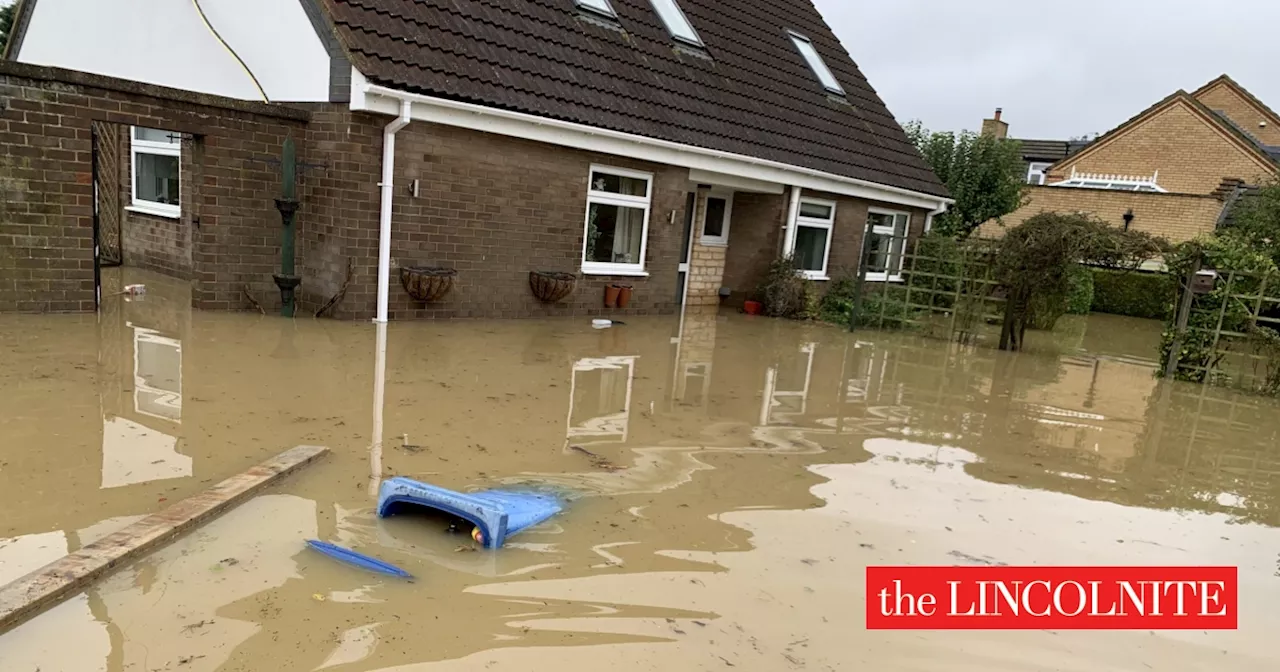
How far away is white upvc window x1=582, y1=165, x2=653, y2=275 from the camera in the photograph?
11602mm

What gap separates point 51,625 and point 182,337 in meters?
5.60

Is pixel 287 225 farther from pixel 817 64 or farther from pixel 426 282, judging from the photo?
pixel 817 64

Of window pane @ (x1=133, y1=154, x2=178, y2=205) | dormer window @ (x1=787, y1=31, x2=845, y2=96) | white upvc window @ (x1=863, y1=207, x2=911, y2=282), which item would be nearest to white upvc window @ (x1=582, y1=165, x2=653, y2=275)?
window pane @ (x1=133, y1=154, x2=178, y2=205)

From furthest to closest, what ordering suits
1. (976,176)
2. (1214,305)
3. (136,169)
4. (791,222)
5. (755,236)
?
(976,176), (755,236), (791,222), (136,169), (1214,305)

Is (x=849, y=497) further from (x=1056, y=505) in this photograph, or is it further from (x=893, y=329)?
(x=893, y=329)

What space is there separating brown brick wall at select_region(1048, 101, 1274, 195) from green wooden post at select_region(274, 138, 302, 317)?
28.8 meters

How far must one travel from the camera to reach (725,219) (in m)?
15.2

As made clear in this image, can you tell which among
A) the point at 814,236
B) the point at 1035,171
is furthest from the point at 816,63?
the point at 1035,171

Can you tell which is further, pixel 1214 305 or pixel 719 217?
pixel 719 217

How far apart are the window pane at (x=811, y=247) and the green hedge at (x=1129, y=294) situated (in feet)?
33.3

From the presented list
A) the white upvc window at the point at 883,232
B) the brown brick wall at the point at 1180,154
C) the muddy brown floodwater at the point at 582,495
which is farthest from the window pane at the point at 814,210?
the brown brick wall at the point at 1180,154

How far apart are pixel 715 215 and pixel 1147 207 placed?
17.1m

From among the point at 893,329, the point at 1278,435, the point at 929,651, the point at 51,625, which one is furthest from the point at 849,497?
the point at 893,329

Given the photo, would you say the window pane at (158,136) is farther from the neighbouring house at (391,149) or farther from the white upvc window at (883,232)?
the white upvc window at (883,232)
